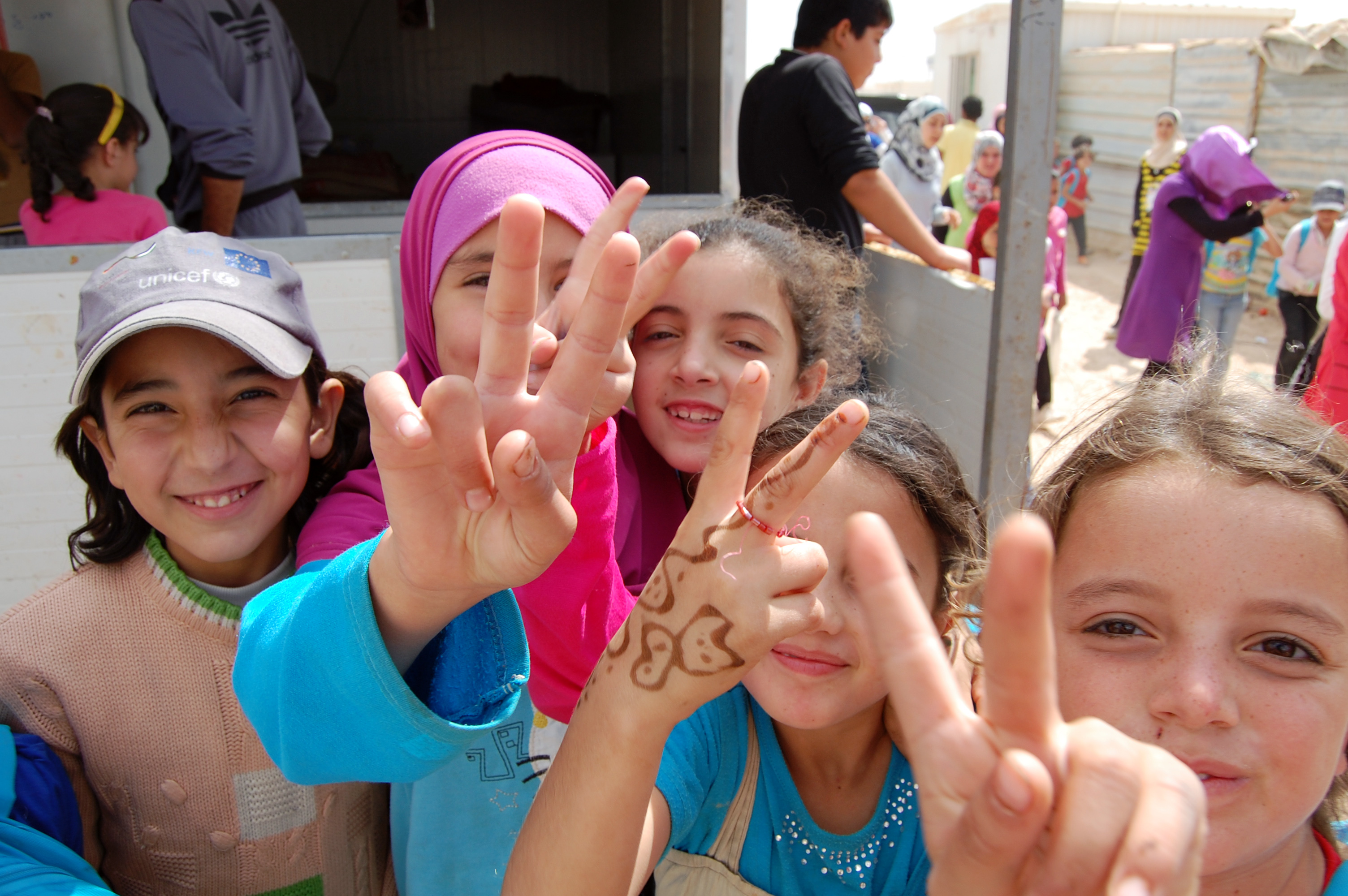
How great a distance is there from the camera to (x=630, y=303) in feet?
3.69

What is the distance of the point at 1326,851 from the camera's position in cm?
109

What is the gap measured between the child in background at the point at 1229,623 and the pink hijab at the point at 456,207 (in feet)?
3.16

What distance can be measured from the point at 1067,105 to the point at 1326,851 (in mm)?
19243

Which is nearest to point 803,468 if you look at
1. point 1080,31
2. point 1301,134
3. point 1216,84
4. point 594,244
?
Result: point 594,244

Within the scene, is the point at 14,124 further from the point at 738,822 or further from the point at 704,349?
the point at 738,822

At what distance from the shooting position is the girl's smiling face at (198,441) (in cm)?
139

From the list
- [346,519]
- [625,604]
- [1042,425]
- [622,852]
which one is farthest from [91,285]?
[1042,425]

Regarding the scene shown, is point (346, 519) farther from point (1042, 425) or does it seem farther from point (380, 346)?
point (1042, 425)

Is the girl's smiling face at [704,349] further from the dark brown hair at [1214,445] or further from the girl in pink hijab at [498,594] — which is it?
the dark brown hair at [1214,445]

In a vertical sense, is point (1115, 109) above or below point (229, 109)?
above

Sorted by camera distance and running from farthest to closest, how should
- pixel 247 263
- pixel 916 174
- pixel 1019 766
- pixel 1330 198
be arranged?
pixel 916 174, pixel 1330 198, pixel 247 263, pixel 1019 766

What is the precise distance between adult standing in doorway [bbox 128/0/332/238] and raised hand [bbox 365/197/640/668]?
109 inches

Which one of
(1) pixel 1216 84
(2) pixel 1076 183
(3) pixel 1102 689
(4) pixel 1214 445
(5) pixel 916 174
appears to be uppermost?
(1) pixel 1216 84

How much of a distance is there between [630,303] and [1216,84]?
15273 millimetres
